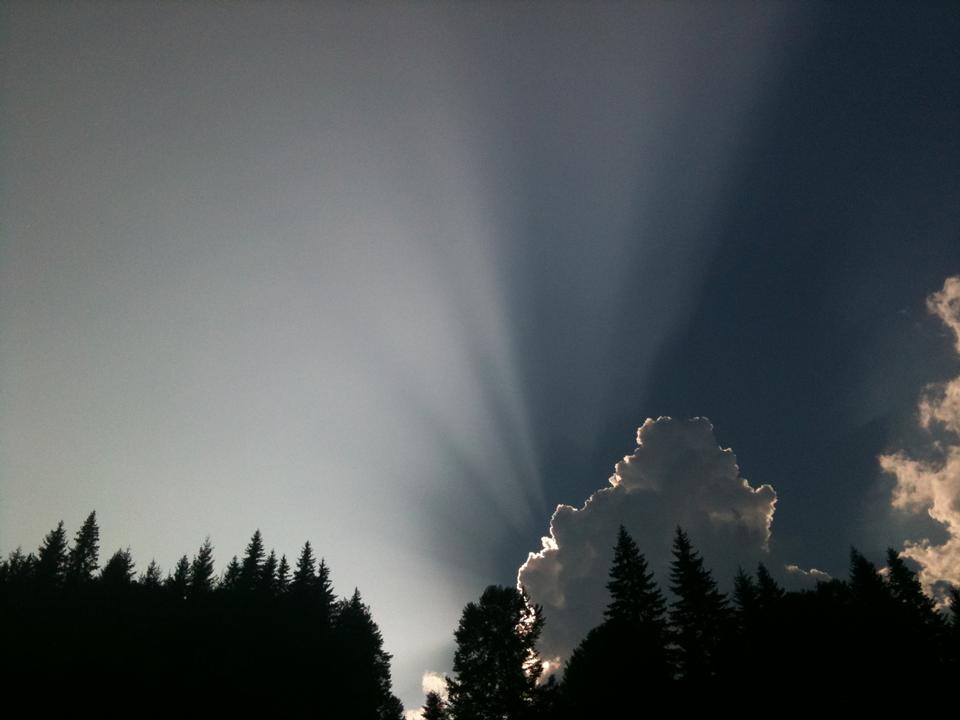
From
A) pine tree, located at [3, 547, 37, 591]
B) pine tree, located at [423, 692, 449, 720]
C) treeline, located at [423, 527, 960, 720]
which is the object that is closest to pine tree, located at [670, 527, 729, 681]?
treeline, located at [423, 527, 960, 720]

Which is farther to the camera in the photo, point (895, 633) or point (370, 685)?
point (370, 685)

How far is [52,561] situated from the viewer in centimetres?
9438

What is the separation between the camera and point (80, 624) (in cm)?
6431

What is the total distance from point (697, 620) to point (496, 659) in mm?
19300

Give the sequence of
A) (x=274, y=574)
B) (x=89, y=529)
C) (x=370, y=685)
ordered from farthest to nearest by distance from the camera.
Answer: (x=89, y=529) < (x=274, y=574) < (x=370, y=685)

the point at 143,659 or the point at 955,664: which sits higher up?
the point at 143,659

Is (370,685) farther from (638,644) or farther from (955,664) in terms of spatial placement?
(955,664)

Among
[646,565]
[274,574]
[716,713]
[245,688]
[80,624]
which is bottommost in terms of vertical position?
[716,713]

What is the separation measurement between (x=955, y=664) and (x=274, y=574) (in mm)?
89298

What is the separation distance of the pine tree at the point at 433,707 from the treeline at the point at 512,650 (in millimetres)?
276

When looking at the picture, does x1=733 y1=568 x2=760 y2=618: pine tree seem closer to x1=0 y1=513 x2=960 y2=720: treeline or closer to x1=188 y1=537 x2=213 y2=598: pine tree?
x1=0 y1=513 x2=960 y2=720: treeline

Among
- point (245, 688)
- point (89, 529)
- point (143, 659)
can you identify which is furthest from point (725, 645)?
point (89, 529)

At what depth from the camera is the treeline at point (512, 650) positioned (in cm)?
4238

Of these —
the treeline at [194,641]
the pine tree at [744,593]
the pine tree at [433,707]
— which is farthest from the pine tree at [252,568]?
the pine tree at [744,593]
